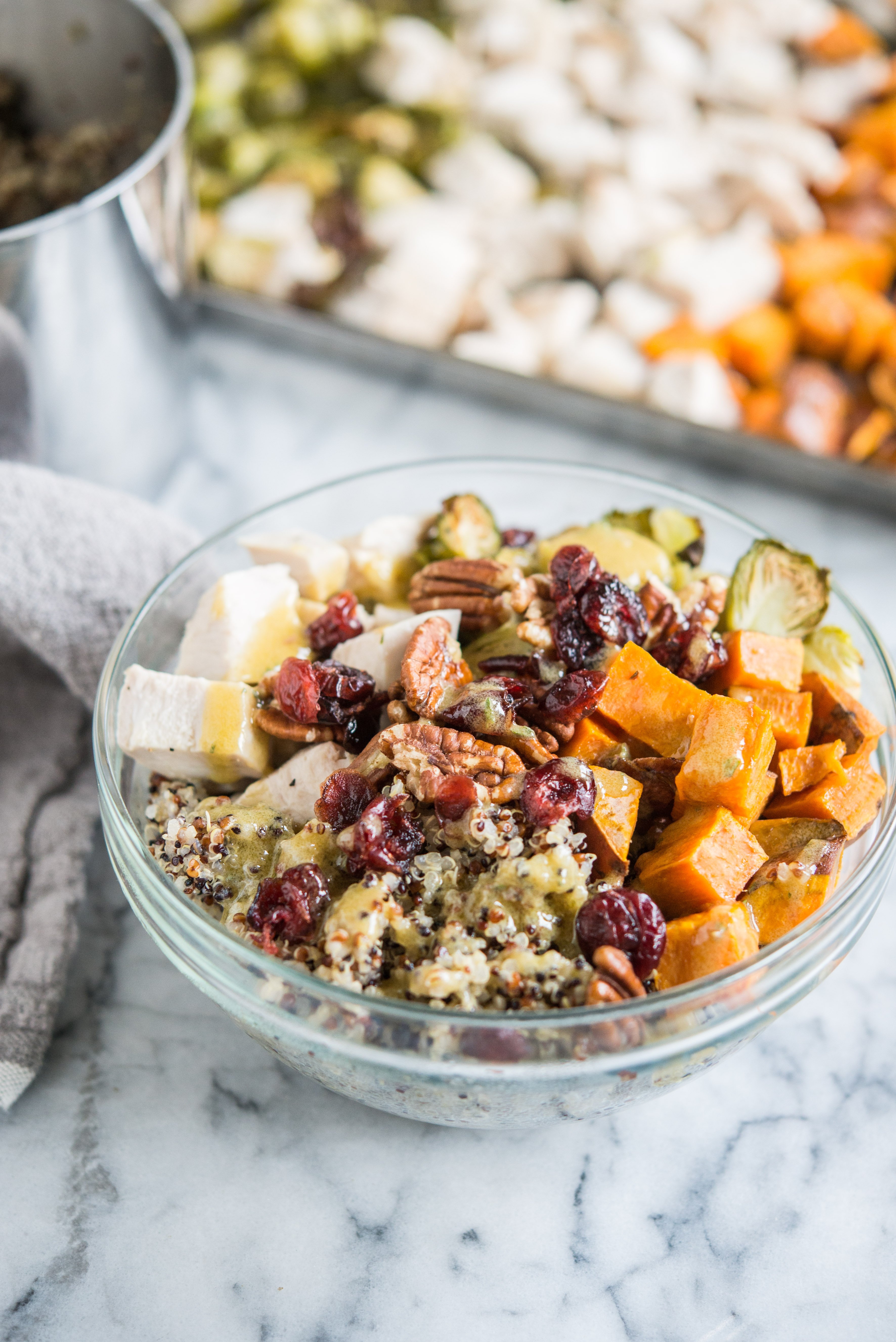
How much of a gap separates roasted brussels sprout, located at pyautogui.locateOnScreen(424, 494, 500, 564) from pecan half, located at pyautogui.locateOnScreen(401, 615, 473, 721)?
0.17 meters

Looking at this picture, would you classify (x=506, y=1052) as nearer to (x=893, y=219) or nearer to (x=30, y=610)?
(x=30, y=610)

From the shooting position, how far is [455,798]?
1040mm

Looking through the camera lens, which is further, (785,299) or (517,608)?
(785,299)

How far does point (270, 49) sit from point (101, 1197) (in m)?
2.46

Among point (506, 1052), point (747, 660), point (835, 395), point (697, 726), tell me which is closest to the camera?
point (506, 1052)

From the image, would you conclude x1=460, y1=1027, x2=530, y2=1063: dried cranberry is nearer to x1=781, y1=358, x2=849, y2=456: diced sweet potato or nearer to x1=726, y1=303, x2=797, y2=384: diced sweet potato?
x1=781, y1=358, x2=849, y2=456: diced sweet potato

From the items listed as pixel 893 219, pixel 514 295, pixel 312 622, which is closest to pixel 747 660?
pixel 312 622

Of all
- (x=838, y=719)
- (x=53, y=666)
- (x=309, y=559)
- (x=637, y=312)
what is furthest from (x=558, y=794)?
(x=637, y=312)

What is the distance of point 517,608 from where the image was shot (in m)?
1.30

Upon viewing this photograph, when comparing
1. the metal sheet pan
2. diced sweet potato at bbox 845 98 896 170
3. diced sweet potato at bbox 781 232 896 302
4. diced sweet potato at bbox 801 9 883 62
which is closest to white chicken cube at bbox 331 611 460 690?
the metal sheet pan

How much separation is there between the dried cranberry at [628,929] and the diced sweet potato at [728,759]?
15 centimetres

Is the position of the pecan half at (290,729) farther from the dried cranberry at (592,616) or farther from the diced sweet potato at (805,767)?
the diced sweet potato at (805,767)

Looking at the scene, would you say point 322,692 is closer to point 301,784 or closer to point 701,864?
point 301,784

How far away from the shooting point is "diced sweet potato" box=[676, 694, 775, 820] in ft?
3.53
